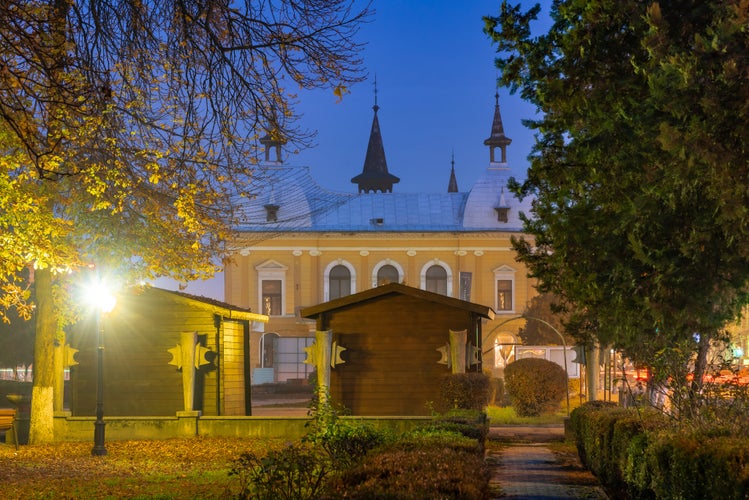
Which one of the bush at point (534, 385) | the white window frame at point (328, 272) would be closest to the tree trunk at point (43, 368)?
the bush at point (534, 385)

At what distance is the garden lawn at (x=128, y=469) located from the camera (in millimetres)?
13922

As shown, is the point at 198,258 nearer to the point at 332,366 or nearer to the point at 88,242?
the point at 88,242

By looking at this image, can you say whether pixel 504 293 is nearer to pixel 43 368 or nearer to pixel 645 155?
pixel 43 368

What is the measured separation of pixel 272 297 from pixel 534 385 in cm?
3803

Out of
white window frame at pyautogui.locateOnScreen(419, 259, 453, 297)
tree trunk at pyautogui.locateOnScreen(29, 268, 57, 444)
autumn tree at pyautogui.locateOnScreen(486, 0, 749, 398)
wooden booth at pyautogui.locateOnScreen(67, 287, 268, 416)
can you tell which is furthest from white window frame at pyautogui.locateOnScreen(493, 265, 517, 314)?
autumn tree at pyautogui.locateOnScreen(486, 0, 749, 398)

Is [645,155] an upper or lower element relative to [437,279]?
lower

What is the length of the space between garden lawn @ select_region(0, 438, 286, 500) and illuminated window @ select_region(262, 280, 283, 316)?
1849 inches

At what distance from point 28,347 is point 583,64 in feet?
170

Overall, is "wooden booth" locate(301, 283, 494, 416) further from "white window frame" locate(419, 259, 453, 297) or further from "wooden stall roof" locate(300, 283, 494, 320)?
"white window frame" locate(419, 259, 453, 297)

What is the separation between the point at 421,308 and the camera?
2583cm

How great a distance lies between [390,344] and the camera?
2575 centimetres

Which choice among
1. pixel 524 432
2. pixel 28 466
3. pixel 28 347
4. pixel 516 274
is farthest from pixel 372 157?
pixel 28 466

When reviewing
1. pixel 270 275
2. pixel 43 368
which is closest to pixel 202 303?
pixel 43 368

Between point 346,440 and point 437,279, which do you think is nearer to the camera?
point 346,440
